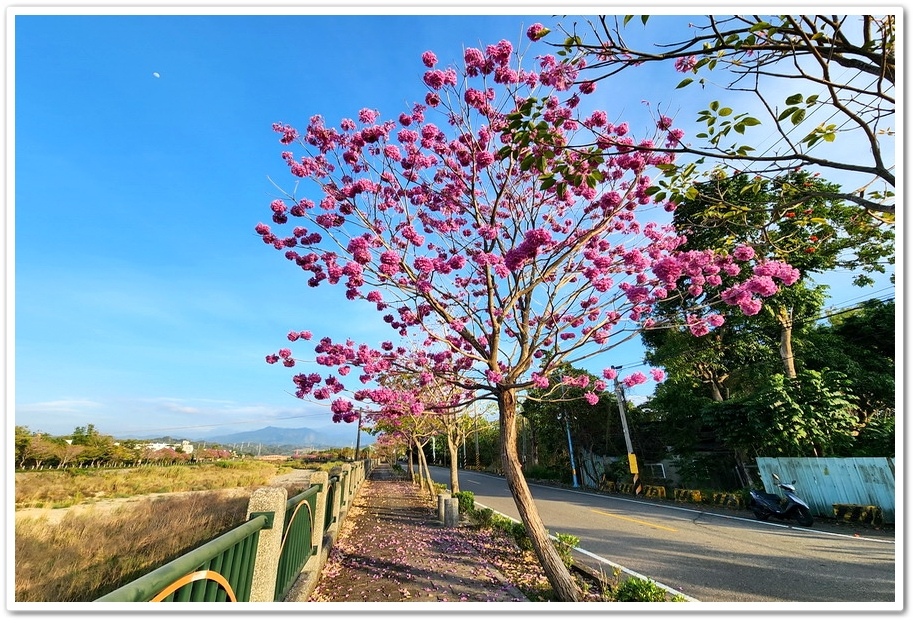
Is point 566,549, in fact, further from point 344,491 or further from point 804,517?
point 804,517

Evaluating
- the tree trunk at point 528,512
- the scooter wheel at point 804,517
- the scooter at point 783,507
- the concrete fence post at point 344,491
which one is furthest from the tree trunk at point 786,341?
the concrete fence post at point 344,491

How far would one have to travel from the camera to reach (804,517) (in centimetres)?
935

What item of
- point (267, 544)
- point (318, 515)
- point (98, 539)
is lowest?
point (98, 539)

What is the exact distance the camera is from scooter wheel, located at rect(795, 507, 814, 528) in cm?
927

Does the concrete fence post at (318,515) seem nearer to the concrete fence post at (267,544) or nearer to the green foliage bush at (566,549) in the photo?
the concrete fence post at (267,544)

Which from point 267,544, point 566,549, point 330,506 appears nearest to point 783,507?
point 566,549

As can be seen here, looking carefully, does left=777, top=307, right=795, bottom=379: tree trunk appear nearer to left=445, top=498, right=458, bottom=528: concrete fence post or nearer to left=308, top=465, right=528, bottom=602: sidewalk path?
left=445, top=498, right=458, bottom=528: concrete fence post

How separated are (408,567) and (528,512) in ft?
7.82

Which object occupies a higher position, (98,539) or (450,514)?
(450,514)

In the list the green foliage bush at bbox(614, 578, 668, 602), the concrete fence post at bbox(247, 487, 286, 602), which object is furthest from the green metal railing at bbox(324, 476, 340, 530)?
the green foliage bush at bbox(614, 578, 668, 602)

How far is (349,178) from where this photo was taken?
462 centimetres

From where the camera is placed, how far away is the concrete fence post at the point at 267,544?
2.81 meters

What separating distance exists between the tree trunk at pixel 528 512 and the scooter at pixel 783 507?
858cm
